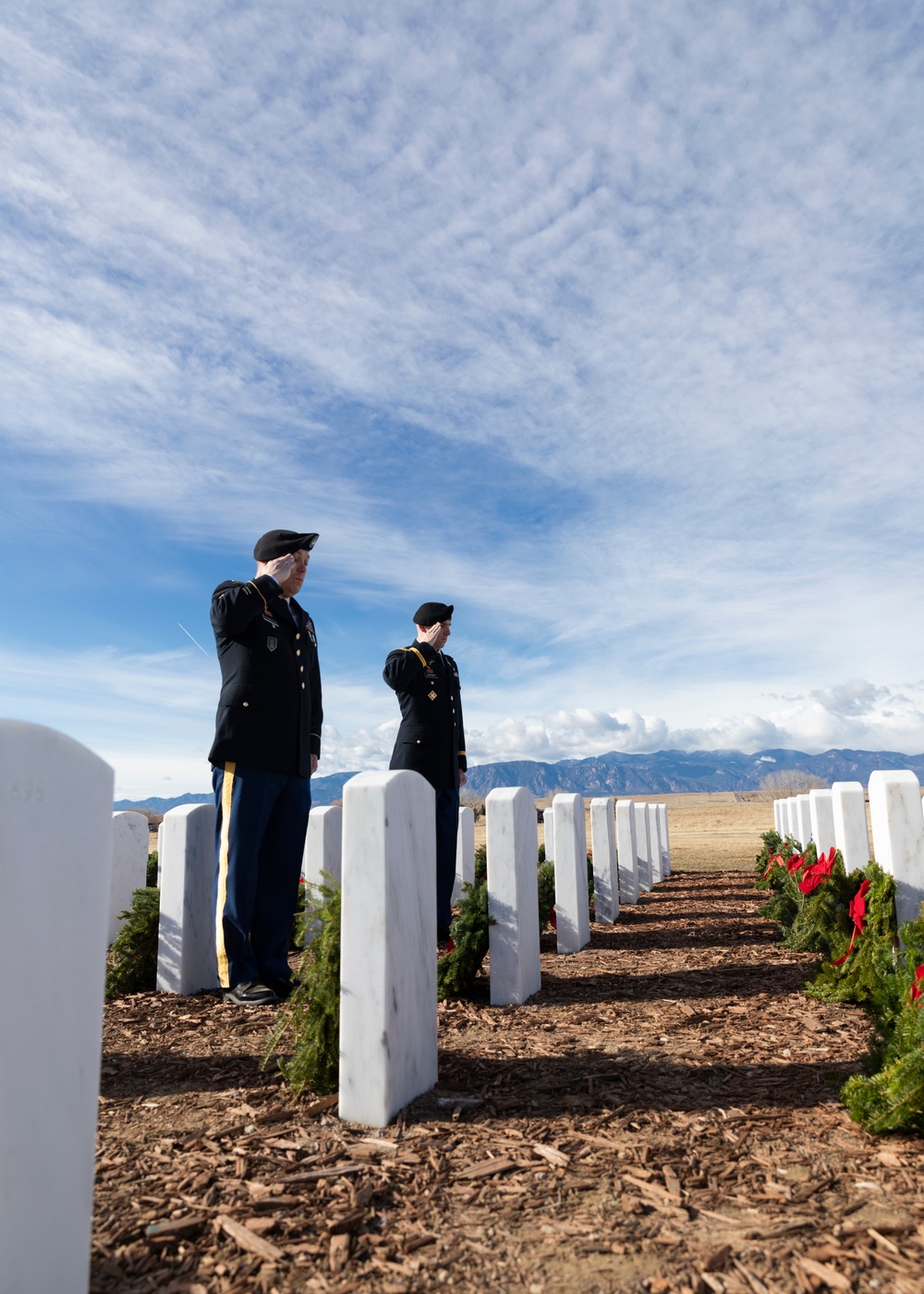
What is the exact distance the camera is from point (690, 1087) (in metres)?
2.87

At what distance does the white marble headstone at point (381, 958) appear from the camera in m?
2.55

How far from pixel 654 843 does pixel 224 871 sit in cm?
847

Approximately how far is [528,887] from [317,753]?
138 cm

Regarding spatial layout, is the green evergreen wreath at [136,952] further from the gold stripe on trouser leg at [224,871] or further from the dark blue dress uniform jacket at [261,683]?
the dark blue dress uniform jacket at [261,683]

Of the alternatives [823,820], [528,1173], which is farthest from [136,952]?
[823,820]

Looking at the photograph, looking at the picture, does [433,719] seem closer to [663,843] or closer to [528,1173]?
[528,1173]

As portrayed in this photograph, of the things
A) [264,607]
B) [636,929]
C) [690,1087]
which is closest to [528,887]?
[690,1087]

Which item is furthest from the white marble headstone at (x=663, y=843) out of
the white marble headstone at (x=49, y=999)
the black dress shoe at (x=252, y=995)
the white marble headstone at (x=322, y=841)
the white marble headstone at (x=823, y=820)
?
the white marble headstone at (x=49, y=999)

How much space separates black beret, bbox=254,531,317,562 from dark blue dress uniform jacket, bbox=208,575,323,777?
5.7 inches

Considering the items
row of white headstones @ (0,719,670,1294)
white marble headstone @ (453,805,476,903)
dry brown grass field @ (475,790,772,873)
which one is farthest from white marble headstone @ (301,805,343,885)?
dry brown grass field @ (475,790,772,873)

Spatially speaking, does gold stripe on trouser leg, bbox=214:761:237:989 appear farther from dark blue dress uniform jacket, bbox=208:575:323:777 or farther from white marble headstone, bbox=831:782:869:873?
white marble headstone, bbox=831:782:869:873

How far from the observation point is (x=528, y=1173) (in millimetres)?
2215

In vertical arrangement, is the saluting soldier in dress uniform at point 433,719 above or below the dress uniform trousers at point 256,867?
above

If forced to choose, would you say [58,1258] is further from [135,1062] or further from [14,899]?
[135,1062]
